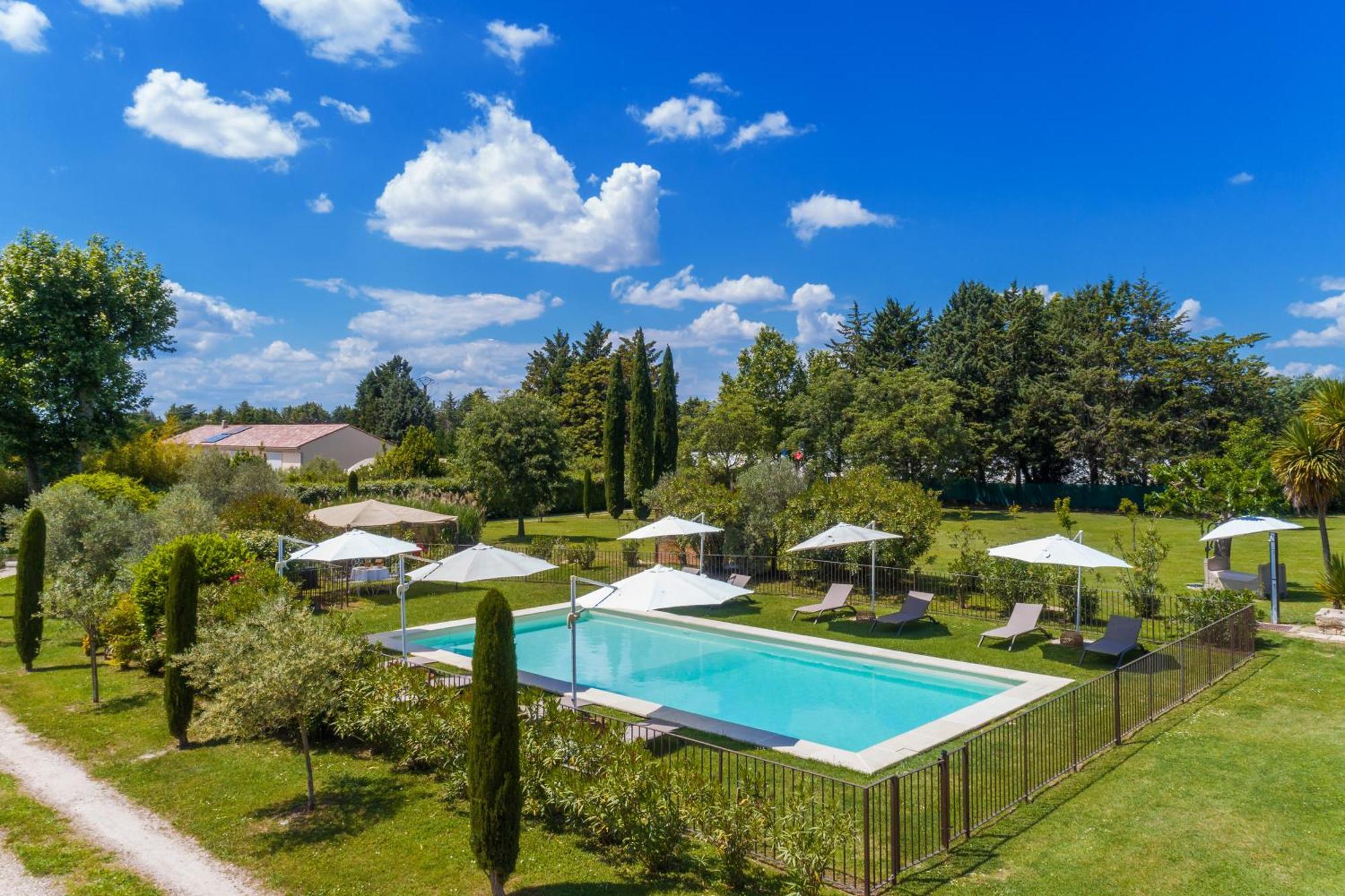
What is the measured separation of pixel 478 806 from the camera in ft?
22.3

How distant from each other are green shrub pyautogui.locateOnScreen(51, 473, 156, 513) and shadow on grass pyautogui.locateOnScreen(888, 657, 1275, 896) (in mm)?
23721

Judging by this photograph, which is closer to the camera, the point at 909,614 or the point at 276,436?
the point at 909,614

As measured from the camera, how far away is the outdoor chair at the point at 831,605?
60.8 ft

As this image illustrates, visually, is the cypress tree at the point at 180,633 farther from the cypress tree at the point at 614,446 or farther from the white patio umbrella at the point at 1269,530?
the cypress tree at the point at 614,446

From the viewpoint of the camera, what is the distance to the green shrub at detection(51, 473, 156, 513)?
23766 mm

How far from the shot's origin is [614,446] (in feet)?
152

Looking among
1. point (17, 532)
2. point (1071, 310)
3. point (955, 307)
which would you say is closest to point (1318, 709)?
point (17, 532)

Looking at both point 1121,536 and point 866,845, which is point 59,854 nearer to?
point 866,845

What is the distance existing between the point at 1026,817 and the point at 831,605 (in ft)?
33.6

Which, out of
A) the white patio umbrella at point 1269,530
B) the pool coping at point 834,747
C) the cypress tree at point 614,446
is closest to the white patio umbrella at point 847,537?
the pool coping at point 834,747

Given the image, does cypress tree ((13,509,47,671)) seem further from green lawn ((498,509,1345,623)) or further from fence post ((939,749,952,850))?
fence post ((939,749,952,850))

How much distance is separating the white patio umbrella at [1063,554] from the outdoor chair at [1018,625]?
2.56 feet

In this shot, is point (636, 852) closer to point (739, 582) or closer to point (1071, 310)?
point (739, 582)

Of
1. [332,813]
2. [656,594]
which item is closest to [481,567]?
[656,594]
